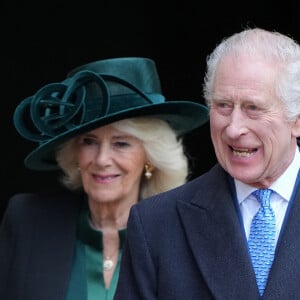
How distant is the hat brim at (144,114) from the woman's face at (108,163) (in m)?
0.09

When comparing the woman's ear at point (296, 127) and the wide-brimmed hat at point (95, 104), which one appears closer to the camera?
the woman's ear at point (296, 127)

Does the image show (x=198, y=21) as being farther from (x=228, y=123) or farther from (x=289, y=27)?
(x=228, y=123)

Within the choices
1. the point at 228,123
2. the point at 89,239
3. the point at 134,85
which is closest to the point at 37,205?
the point at 89,239

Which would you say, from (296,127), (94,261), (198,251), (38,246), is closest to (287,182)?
(296,127)

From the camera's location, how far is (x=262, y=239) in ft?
10.4

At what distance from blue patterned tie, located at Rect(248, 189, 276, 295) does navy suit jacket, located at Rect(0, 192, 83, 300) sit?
1078mm

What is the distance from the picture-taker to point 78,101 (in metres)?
4.16

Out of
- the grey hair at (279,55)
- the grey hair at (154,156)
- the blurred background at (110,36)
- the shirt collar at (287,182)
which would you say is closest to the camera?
the grey hair at (279,55)

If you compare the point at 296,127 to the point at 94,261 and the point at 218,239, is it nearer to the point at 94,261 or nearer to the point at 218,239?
the point at 218,239

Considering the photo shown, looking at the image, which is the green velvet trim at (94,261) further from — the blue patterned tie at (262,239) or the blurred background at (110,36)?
the blurred background at (110,36)

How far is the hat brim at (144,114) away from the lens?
13.4 ft

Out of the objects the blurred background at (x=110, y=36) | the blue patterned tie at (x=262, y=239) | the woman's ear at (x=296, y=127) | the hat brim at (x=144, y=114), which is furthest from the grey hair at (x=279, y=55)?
the blurred background at (x=110, y=36)

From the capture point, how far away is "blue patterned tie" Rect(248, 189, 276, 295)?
10.3 feet

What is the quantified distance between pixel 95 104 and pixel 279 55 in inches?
49.0
